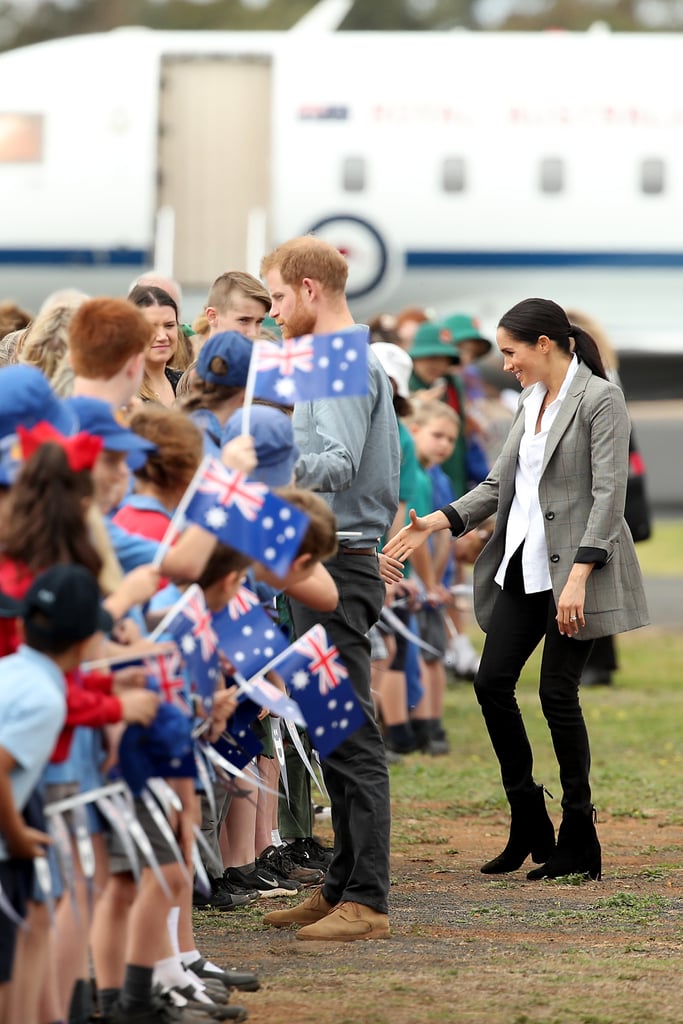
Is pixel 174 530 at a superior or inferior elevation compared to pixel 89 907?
superior

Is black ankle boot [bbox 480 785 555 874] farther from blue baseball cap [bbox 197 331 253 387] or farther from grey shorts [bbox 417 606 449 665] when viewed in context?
grey shorts [bbox 417 606 449 665]

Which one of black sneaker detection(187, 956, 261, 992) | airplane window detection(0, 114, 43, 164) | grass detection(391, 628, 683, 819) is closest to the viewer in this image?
black sneaker detection(187, 956, 261, 992)

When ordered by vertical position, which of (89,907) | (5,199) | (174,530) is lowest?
(89,907)

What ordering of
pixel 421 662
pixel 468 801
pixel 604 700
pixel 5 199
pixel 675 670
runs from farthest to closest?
1. pixel 5 199
2. pixel 675 670
3. pixel 604 700
4. pixel 421 662
5. pixel 468 801

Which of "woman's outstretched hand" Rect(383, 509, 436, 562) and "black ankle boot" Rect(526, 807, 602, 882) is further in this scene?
"black ankle boot" Rect(526, 807, 602, 882)

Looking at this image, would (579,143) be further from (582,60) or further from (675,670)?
(675,670)

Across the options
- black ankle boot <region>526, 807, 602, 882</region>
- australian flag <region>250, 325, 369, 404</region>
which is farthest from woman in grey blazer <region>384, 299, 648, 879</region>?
australian flag <region>250, 325, 369, 404</region>

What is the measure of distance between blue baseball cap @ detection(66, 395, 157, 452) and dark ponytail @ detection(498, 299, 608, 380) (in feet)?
8.21

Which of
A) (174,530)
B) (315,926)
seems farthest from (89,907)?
(315,926)

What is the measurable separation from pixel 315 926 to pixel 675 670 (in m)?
7.73

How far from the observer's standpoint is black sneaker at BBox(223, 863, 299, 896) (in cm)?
634

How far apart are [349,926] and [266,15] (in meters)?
57.6

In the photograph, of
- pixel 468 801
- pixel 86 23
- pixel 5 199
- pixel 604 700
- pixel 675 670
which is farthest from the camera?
pixel 86 23

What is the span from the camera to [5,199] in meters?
19.0
